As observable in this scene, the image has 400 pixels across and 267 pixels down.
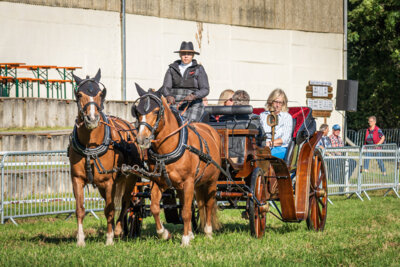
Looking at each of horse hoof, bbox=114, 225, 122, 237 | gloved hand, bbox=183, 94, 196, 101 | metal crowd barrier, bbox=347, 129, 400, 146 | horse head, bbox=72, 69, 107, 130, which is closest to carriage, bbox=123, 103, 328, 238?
horse hoof, bbox=114, 225, 122, 237

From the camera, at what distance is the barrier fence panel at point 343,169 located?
1648cm

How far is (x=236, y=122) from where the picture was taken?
32.0 ft

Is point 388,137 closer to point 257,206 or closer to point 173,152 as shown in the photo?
point 257,206

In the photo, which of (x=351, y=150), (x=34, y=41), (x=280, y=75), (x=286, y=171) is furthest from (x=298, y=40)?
(x=286, y=171)

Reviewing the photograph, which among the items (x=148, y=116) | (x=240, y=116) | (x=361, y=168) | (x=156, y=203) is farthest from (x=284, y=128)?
(x=361, y=168)

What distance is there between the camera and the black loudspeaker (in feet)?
73.6

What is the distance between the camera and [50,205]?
41.4ft

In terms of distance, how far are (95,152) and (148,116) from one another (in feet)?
3.50

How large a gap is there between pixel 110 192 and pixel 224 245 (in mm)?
1605

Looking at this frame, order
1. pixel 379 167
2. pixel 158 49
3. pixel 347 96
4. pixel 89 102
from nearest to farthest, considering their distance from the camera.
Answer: pixel 89 102 < pixel 379 167 < pixel 347 96 < pixel 158 49

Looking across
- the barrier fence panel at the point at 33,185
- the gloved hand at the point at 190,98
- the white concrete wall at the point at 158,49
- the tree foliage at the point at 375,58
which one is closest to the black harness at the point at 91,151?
the gloved hand at the point at 190,98

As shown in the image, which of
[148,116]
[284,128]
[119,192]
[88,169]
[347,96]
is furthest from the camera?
[347,96]

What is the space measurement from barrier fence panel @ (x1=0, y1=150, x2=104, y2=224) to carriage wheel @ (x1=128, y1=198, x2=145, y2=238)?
9.83 feet

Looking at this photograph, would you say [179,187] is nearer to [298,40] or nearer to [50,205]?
[50,205]
